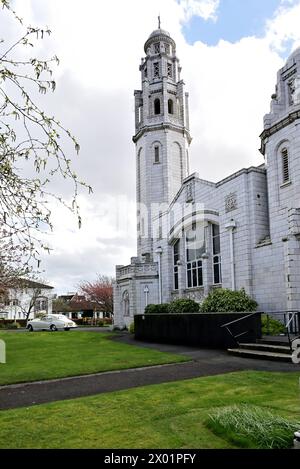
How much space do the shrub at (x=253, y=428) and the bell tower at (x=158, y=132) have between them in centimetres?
2496

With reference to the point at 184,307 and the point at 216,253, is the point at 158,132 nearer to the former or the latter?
the point at 216,253

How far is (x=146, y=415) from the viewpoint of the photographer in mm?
5930

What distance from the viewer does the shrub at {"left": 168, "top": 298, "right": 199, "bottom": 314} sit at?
21938 millimetres

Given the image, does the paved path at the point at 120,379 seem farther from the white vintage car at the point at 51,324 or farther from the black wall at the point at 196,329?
the white vintage car at the point at 51,324

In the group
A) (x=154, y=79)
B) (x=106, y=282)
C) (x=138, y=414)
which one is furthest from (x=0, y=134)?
(x=106, y=282)

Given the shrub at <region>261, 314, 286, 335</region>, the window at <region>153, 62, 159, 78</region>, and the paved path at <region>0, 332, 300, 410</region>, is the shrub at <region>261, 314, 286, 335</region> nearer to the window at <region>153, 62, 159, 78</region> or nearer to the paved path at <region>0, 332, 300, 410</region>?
the paved path at <region>0, 332, 300, 410</region>

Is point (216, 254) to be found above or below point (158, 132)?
below

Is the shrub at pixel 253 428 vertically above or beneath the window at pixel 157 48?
beneath

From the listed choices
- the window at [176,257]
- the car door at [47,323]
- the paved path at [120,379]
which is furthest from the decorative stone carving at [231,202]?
the car door at [47,323]

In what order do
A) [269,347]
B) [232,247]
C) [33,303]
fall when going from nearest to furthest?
[269,347] < [232,247] < [33,303]

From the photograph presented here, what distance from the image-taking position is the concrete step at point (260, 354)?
10880mm

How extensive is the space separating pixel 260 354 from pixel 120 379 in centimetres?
446

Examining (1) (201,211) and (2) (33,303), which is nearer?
(1) (201,211)

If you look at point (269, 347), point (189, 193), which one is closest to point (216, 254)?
point (189, 193)
